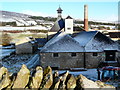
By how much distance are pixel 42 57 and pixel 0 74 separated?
9.64 meters

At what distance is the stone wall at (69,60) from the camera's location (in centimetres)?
2009

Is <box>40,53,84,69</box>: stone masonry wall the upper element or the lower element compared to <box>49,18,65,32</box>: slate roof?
lower

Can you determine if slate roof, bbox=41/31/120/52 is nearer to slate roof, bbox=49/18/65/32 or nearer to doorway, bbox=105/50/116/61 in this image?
doorway, bbox=105/50/116/61

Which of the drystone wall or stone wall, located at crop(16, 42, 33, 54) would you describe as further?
stone wall, located at crop(16, 42, 33, 54)

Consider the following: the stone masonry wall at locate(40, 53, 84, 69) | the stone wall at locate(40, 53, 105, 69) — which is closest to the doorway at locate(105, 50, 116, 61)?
the stone wall at locate(40, 53, 105, 69)

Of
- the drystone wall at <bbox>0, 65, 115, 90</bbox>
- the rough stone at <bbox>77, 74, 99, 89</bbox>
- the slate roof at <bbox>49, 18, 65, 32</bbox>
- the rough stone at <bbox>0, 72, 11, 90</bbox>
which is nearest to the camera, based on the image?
the rough stone at <bbox>77, 74, 99, 89</bbox>

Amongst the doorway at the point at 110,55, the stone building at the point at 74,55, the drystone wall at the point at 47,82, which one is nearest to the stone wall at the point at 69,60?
the stone building at the point at 74,55

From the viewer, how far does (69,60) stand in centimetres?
2009

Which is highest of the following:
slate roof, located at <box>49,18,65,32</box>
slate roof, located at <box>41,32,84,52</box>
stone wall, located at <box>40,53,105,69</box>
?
slate roof, located at <box>49,18,65,32</box>

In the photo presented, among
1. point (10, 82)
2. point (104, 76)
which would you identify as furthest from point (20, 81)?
point (104, 76)

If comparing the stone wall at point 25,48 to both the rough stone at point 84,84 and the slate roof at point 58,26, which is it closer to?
the slate roof at point 58,26

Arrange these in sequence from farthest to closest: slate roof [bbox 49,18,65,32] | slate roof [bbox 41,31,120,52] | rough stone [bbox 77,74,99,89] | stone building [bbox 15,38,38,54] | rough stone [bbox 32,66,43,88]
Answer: slate roof [bbox 49,18,65,32], stone building [bbox 15,38,38,54], slate roof [bbox 41,31,120,52], rough stone [bbox 32,66,43,88], rough stone [bbox 77,74,99,89]

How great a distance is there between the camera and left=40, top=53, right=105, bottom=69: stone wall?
791 inches

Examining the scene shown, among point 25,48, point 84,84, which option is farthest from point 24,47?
point 84,84
